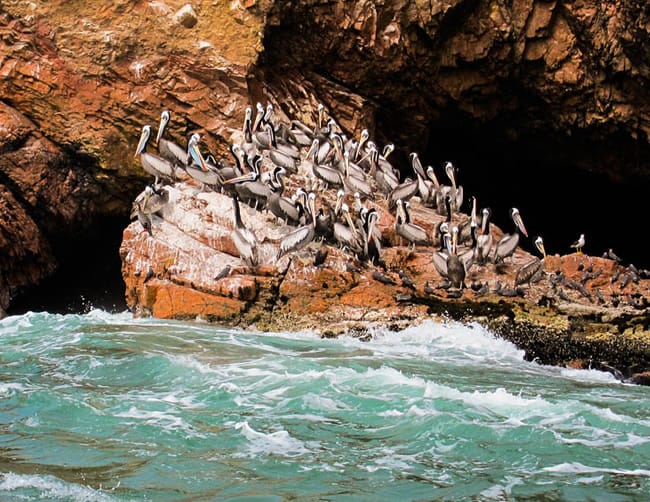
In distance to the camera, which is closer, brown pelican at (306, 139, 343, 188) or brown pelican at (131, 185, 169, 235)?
brown pelican at (131, 185, 169, 235)

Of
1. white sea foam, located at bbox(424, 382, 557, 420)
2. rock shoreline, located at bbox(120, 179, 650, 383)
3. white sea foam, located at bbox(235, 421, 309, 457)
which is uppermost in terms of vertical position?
rock shoreline, located at bbox(120, 179, 650, 383)

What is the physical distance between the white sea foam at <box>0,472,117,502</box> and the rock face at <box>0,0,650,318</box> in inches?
426

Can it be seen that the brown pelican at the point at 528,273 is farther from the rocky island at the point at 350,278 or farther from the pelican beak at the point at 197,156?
the pelican beak at the point at 197,156

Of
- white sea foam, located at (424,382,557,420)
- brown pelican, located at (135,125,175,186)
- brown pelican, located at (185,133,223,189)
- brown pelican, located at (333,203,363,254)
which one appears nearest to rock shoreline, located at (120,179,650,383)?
brown pelican, located at (333,203,363,254)

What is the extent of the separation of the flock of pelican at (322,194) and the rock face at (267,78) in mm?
1068

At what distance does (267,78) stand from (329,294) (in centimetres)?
748

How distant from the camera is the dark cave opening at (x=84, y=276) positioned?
1814cm

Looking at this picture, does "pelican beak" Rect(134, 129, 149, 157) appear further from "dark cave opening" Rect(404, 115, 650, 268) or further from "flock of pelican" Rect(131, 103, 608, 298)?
"dark cave opening" Rect(404, 115, 650, 268)

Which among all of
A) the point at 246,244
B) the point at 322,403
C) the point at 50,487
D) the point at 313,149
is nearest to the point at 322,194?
the point at 313,149

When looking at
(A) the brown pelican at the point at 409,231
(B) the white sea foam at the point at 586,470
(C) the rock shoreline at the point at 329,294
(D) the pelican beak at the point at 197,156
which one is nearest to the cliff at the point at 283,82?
(D) the pelican beak at the point at 197,156

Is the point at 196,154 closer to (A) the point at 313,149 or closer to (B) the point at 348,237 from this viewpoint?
(A) the point at 313,149

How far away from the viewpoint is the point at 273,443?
25.3 feet

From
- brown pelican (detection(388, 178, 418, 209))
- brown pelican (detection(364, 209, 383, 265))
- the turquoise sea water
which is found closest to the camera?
the turquoise sea water

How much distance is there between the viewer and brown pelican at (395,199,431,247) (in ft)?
50.6
